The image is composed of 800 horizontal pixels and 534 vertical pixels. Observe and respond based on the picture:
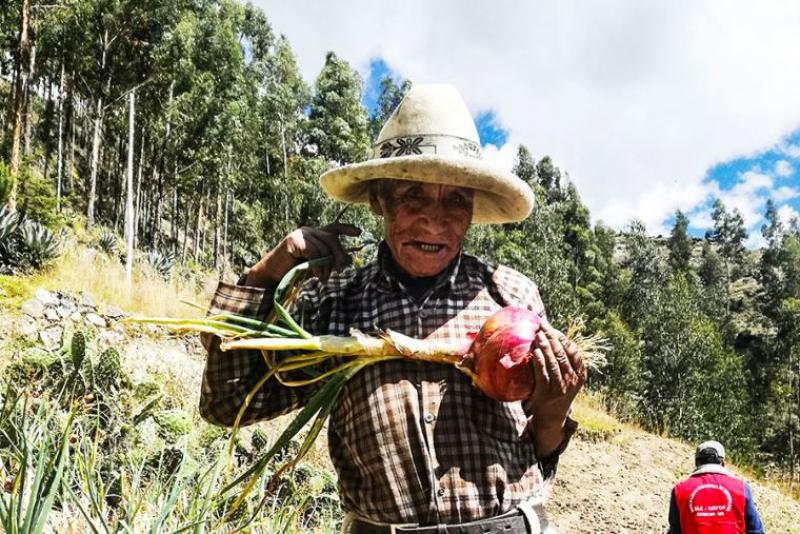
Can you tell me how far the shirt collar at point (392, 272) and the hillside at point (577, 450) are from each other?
118 cm

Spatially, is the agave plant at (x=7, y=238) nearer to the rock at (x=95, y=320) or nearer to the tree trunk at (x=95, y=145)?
the rock at (x=95, y=320)

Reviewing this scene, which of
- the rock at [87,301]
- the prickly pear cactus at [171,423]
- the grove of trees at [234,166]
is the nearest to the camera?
the prickly pear cactus at [171,423]

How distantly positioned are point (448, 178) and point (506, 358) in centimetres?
48

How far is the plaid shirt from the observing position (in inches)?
51.5

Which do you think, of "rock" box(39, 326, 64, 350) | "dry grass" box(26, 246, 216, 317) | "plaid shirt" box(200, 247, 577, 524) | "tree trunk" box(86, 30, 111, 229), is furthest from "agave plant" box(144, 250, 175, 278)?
"plaid shirt" box(200, 247, 577, 524)

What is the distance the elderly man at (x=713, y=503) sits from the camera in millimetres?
4094

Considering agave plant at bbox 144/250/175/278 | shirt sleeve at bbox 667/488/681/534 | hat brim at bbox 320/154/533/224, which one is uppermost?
agave plant at bbox 144/250/175/278

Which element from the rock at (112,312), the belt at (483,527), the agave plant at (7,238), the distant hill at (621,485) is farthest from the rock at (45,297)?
the distant hill at (621,485)

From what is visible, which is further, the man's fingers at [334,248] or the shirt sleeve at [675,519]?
the shirt sleeve at [675,519]

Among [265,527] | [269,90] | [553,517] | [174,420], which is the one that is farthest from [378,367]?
[269,90]

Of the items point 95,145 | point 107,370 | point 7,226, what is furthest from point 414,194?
point 95,145

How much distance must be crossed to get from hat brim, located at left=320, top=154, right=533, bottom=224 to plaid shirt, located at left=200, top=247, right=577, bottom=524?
22 centimetres

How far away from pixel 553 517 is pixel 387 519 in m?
8.42

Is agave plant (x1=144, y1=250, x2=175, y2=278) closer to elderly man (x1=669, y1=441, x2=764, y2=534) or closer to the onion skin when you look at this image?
elderly man (x1=669, y1=441, x2=764, y2=534)
